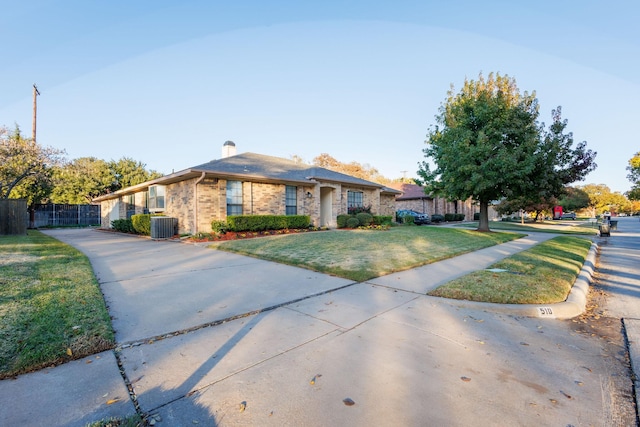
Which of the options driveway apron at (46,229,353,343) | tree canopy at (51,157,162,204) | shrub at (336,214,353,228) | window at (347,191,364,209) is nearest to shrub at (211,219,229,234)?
driveway apron at (46,229,353,343)

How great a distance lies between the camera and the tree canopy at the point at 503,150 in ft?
47.7

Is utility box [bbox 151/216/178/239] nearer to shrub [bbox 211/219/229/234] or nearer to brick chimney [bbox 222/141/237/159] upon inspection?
→ shrub [bbox 211/219/229/234]

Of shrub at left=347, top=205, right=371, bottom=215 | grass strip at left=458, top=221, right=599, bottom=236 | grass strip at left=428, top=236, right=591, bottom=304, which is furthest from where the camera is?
shrub at left=347, top=205, right=371, bottom=215

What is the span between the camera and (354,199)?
20281 mm

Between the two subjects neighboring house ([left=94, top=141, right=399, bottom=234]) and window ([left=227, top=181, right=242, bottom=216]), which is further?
window ([left=227, top=181, right=242, bottom=216])

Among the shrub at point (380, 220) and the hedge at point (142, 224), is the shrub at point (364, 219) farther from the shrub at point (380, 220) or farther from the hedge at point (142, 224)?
the hedge at point (142, 224)

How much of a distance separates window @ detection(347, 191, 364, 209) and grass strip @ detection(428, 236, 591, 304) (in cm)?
1271

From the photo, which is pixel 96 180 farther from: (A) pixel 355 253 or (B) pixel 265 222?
(A) pixel 355 253

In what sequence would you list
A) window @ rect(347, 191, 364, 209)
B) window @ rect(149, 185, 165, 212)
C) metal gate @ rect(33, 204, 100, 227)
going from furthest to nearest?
metal gate @ rect(33, 204, 100, 227) → window @ rect(347, 191, 364, 209) → window @ rect(149, 185, 165, 212)

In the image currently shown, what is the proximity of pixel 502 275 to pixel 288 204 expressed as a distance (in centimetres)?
1188

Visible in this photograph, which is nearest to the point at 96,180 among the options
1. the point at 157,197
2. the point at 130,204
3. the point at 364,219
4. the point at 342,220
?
the point at 130,204

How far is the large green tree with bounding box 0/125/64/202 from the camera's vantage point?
57.7ft

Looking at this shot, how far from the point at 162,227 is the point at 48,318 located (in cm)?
1111

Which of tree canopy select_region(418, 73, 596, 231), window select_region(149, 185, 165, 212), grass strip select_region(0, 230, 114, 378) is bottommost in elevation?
grass strip select_region(0, 230, 114, 378)
